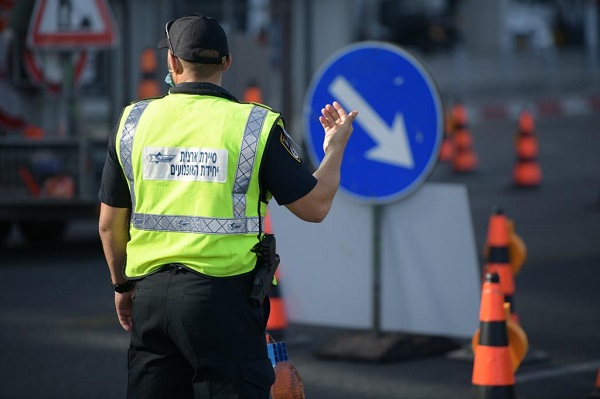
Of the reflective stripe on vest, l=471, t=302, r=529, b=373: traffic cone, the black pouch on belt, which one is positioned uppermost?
the reflective stripe on vest

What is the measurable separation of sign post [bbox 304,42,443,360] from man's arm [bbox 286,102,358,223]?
2.91 m

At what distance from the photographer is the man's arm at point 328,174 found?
4.06 m

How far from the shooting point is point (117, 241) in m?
4.26

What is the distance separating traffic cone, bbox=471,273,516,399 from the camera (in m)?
5.67

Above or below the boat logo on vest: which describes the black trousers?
below

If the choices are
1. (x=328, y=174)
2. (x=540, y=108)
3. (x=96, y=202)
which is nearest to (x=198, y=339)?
(x=328, y=174)

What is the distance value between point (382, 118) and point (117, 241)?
312 cm

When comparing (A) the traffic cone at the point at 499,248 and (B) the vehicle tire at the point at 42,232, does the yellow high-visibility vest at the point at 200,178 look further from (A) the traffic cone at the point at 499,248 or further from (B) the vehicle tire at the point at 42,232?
(B) the vehicle tire at the point at 42,232

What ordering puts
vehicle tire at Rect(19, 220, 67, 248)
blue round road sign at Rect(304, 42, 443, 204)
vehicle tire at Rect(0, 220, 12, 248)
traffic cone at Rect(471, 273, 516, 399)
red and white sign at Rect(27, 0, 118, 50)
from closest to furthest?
traffic cone at Rect(471, 273, 516, 399) → blue round road sign at Rect(304, 42, 443, 204) → red and white sign at Rect(27, 0, 118, 50) → vehicle tire at Rect(0, 220, 12, 248) → vehicle tire at Rect(19, 220, 67, 248)

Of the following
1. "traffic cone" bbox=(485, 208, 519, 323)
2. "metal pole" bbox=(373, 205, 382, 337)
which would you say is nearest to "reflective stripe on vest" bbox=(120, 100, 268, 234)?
"metal pole" bbox=(373, 205, 382, 337)

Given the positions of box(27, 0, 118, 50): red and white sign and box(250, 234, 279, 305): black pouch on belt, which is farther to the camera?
box(27, 0, 118, 50): red and white sign

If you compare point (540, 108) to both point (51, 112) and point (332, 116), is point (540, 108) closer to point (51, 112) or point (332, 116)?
point (51, 112)

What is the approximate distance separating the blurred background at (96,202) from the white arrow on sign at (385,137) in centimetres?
20

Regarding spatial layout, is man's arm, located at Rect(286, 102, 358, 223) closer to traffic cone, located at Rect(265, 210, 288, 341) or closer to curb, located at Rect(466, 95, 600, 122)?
traffic cone, located at Rect(265, 210, 288, 341)
